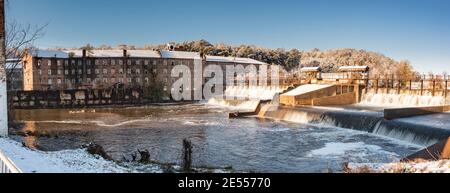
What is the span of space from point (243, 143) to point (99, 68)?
43.3m

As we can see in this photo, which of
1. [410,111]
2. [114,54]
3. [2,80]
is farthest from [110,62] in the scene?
[2,80]

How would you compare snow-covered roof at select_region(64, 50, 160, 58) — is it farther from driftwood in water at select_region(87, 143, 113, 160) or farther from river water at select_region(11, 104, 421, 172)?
driftwood in water at select_region(87, 143, 113, 160)

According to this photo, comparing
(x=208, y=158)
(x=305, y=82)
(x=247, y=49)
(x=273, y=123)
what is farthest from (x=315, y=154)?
(x=247, y=49)

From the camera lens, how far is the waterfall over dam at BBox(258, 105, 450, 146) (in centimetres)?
1691

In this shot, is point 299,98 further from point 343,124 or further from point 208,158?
point 208,158

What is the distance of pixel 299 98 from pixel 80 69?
1385 inches

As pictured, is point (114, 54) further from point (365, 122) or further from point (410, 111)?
point (410, 111)

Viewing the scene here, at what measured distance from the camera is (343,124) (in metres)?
22.5

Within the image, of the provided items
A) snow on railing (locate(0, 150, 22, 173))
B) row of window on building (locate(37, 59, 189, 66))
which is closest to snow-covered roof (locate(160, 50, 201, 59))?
row of window on building (locate(37, 59, 189, 66))

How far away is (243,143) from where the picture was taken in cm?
1834

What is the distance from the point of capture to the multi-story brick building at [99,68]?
5497cm

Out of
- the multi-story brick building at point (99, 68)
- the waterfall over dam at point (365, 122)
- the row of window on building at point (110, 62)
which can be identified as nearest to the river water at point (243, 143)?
the waterfall over dam at point (365, 122)

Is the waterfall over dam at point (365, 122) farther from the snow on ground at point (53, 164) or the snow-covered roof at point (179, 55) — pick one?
the snow-covered roof at point (179, 55)
